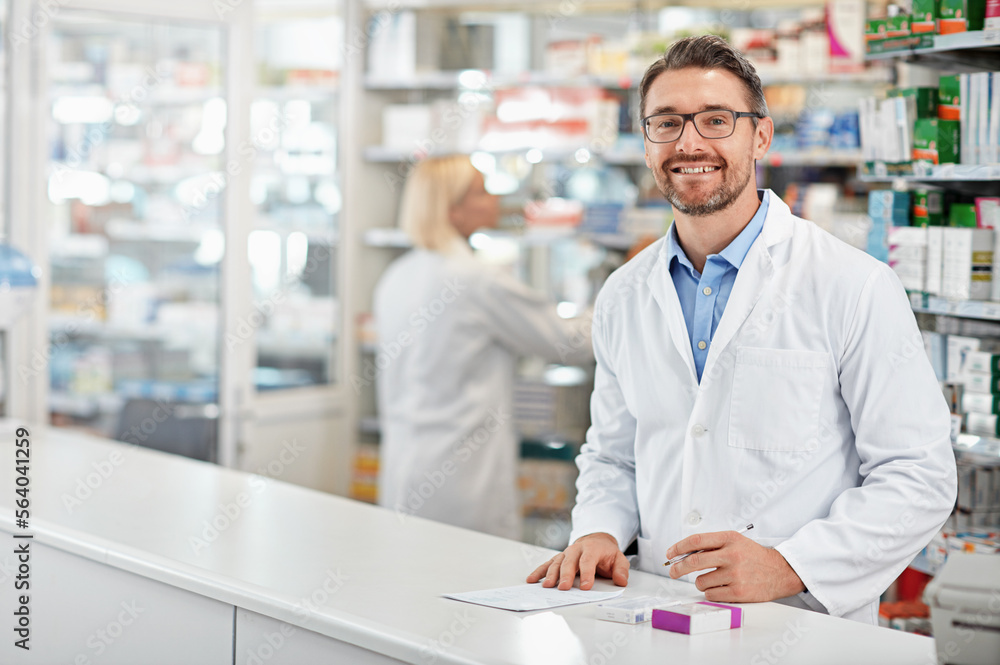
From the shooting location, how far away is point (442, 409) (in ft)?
13.5

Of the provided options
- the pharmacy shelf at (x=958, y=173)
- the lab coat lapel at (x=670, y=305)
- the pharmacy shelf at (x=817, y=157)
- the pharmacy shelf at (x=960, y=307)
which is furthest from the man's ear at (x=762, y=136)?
the pharmacy shelf at (x=817, y=157)

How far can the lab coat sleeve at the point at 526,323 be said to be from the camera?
13.1 ft

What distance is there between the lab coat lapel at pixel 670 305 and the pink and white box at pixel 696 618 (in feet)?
1.54

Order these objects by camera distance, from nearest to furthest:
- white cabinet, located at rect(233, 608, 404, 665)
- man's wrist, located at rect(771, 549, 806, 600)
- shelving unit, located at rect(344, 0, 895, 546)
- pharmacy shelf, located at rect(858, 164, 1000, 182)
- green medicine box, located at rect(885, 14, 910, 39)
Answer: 1. white cabinet, located at rect(233, 608, 404, 665)
2. man's wrist, located at rect(771, 549, 806, 600)
3. pharmacy shelf, located at rect(858, 164, 1000, 182)
4. green medicine box, located at rect(885, 14, 910, 39)
5. shelving unit, located at rect(344, 0, 895, 546)

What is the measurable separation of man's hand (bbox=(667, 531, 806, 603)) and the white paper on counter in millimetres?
150

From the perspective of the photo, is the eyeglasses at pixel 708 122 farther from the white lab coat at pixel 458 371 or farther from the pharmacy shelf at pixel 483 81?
the pharmacy shelf at pixel 483 81

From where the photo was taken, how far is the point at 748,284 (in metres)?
1.96

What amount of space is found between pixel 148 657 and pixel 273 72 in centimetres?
374

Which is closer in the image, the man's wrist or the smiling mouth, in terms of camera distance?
the man's wrist

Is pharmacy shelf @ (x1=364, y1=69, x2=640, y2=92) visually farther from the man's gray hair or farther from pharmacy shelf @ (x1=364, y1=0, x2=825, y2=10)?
the man's gray hair

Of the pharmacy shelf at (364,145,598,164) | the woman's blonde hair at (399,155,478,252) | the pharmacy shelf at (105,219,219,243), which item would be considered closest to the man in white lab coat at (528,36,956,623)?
the woman's blonde hair at (399,155,478,252)

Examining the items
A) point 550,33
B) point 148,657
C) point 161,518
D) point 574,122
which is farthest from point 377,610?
point 550,33

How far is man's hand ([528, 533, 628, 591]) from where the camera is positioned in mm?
1852

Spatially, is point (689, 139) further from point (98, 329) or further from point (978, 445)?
point (98, 329)
